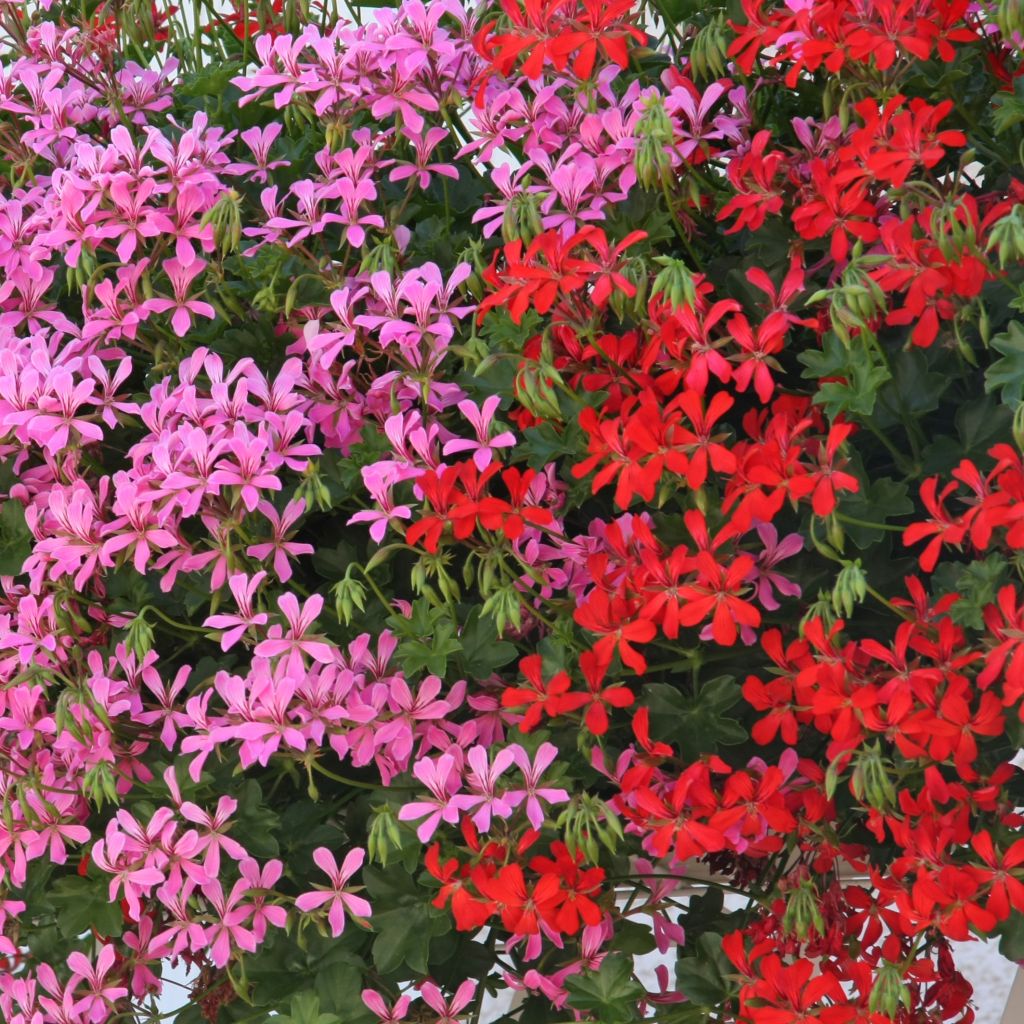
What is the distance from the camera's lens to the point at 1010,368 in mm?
881

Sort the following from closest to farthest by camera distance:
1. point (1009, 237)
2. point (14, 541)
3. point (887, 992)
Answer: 1. point (1009, 237)
2. point (887, 992)
3. point (14, 541)

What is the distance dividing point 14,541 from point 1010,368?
2.37 feet

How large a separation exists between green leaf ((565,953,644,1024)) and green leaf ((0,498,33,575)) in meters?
0.51

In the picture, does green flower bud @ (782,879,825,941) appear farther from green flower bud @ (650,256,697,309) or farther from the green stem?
green flower bud @ (650,256,697,309)

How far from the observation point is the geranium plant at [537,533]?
0.94 meters

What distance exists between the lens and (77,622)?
1085 mm

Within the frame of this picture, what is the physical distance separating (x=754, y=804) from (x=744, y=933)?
0.13 metres

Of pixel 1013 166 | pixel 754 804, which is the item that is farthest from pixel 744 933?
pixel 1013 166

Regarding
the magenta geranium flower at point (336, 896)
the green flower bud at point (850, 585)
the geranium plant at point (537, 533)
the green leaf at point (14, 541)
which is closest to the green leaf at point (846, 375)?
the geranium plant at point (537, 533)

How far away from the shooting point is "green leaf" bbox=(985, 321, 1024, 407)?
0.87m

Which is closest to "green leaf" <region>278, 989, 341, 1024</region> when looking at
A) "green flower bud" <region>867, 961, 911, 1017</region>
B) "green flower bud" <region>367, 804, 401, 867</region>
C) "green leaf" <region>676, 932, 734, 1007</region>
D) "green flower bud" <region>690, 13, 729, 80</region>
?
"green flower bud" <region>367, 804, 401, 867</region>

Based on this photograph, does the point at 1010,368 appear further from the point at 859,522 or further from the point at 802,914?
the point at 802,914

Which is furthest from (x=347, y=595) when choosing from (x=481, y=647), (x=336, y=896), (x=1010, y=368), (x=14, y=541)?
(x=1010, y=368)

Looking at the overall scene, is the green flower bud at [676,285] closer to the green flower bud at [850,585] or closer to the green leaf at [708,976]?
the green flower bud at [850,585]
